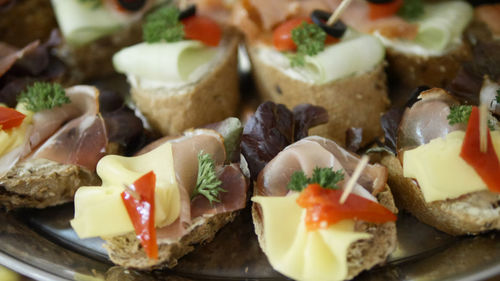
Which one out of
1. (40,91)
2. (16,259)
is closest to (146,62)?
(40,91)

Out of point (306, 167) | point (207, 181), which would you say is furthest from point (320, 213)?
point (207, 181)

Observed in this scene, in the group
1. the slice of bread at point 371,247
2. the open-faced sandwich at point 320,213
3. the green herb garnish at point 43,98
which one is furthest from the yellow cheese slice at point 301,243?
the green herb garnish at point 43,98

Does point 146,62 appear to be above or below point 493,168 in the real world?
above

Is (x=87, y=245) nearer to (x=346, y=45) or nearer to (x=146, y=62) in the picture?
(x=146, y=62)

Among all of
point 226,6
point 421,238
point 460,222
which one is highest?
point 226,6

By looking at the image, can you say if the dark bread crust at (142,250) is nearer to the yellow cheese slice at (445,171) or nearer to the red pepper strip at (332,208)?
the red pepper strip at (332,208)

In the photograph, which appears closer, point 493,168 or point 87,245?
point 493,168
